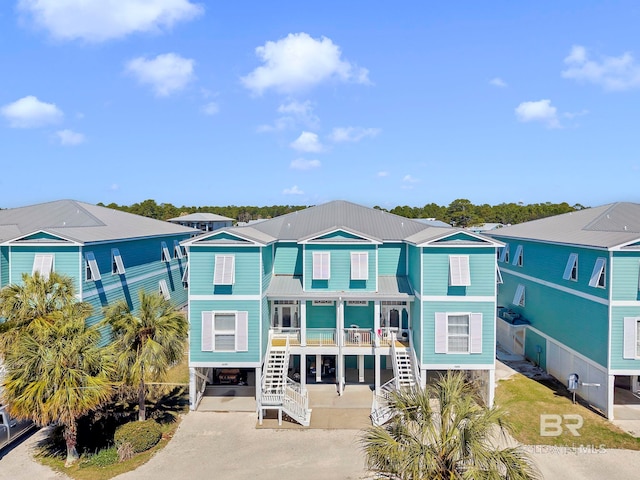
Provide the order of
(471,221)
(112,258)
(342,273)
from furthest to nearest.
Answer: (471,221) < (112,258) < (342,273)

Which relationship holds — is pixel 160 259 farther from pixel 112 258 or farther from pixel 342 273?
pixel 342 273

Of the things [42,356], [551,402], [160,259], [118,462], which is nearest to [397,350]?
[551,402]

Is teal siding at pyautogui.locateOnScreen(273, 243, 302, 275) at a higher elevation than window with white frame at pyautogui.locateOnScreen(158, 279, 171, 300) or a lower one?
higher

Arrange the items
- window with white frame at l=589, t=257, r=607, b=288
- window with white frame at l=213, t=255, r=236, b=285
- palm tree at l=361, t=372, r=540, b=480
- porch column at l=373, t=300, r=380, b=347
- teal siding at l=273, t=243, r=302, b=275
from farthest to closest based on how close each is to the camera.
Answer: teal siding at l=273, t=243, r=302, b=275 → porch column at l=373, t=300, r=380, b=347 → window with white frame at l=213, t=255, r=236, b=285 → window with white frame at l=589, t=257, r=607, b=288 → palm tree at l=361, t=372, r=540, b=480

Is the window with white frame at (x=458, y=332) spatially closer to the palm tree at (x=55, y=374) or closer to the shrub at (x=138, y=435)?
the shrub at (x=138, y=435)

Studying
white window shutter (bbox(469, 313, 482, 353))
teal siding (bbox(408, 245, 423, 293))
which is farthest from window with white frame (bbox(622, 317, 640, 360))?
teal siding (bbox(408, 245, 423, 293))

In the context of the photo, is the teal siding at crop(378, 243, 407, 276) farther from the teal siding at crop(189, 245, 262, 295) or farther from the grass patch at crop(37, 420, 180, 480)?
the grass patch at crop(37, 420, 180, 480)

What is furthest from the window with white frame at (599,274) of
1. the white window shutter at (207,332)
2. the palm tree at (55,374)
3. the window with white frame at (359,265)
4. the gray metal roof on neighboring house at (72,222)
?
the gray metal roof on neighboring house at (72,222)

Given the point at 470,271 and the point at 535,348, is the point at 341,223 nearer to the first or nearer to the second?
the point at 470,271
